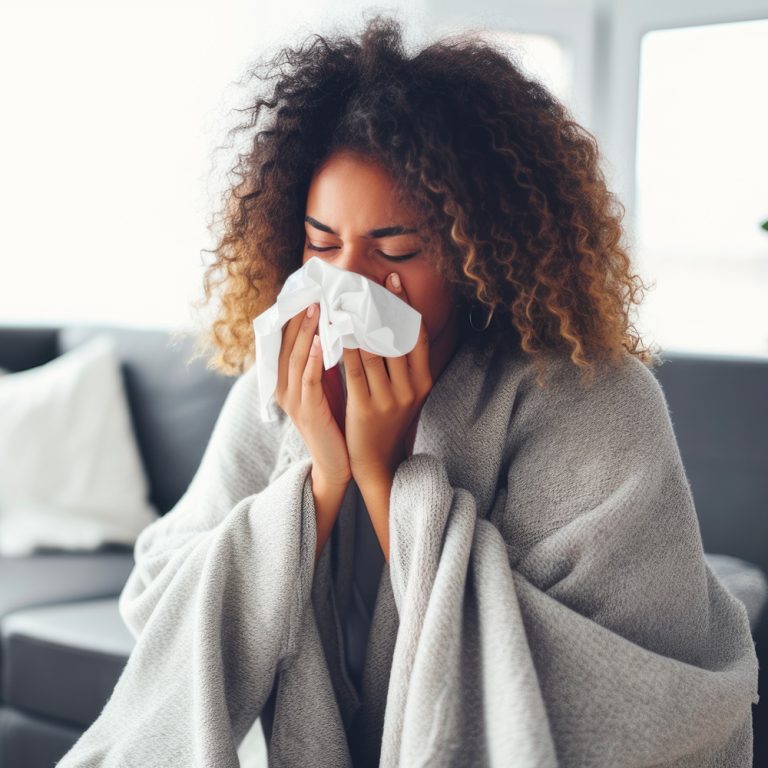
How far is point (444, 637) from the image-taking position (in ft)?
2.74

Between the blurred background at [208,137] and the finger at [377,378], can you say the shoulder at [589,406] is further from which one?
the blurred background at [208,137]

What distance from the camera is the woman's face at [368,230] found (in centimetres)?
98

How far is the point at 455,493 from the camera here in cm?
96

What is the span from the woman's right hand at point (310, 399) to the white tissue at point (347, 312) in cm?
2

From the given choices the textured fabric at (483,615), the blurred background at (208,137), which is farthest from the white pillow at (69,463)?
the textured fabric at (483,615)

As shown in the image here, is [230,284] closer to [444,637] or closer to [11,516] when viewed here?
[444,637]

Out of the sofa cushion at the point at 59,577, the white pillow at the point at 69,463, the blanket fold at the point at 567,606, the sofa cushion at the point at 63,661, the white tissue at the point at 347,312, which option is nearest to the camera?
the blanket fold at the point at 567,606

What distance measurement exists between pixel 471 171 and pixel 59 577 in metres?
1.15

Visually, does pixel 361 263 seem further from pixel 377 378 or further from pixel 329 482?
pixel 329 482

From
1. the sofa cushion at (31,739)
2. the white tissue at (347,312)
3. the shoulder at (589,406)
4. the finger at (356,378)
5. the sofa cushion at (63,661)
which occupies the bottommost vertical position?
the sofa cushion at (31,739)

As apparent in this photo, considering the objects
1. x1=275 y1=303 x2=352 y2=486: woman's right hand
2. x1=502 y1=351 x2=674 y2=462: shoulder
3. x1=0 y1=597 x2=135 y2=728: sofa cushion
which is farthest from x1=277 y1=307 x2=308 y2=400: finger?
x1=0 y1=597 x2=135 y2=728: sofa cushion

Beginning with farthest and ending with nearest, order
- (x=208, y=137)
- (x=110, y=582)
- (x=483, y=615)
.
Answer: (x=208, y=137) < (x=110, y=582) < (x=483, y=615)

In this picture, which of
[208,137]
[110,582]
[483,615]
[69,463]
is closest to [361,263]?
[483,615]

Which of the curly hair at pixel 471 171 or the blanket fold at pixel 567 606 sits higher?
the curly hair at pixel 471 171
